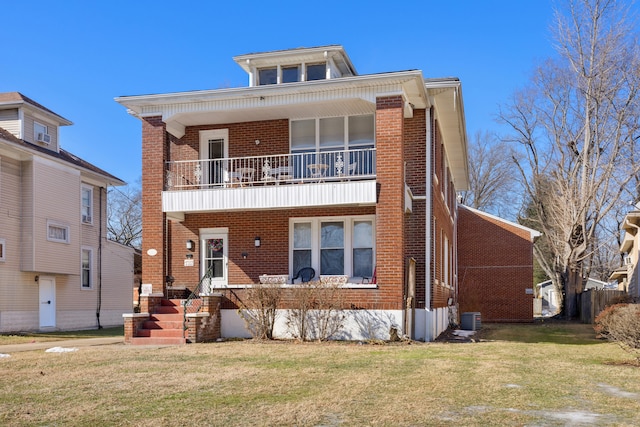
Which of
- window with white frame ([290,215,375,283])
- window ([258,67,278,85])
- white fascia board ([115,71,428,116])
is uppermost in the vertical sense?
window ([258,67,278,85])

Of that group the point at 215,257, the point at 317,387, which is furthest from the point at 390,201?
the point at 317,387

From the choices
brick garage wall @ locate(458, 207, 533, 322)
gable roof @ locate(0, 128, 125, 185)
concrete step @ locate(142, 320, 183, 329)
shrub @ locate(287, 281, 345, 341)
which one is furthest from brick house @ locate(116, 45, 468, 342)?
brick garage wall @ locate(458, 207, 533, 322)

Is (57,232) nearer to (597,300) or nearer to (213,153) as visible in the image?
(213,153)

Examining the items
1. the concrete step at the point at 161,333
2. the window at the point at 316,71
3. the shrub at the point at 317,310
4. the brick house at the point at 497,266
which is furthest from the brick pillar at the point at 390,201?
the brick house at the point at 497,266

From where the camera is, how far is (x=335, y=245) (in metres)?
16.5

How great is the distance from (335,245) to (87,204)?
546 inches

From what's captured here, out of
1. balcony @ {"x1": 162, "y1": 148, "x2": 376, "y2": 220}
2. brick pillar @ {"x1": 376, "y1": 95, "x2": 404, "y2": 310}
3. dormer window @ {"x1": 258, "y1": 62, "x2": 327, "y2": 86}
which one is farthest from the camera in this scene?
dormer window @ {"x1": 258, "y1": 62, "x2": 327, "y2": 86}

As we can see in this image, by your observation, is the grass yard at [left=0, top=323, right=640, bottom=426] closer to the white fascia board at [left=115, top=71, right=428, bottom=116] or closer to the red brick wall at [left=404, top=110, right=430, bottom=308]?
the red brick wall at [left=404, top=110, right=430, bottom=308]

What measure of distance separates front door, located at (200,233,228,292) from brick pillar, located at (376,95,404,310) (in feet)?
15.8

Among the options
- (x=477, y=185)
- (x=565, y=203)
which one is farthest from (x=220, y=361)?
(x=477, y=185)

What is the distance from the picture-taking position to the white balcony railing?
1633 cm

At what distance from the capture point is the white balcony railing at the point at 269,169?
16.3m

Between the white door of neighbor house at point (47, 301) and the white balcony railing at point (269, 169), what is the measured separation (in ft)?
28.1

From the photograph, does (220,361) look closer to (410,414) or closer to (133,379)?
(133,379)
